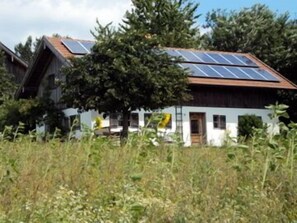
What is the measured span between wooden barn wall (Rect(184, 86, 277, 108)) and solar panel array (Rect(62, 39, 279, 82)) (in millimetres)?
907

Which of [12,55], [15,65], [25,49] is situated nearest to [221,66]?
[12,55]

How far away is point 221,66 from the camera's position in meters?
33.8

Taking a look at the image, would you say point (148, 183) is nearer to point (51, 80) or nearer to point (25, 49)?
point (51, 80)

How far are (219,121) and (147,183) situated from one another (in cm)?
2923

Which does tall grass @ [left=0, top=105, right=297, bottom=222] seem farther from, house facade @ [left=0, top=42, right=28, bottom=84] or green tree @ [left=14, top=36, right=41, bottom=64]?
green tree @ [left=14, top=36, right=41, bottom=64]

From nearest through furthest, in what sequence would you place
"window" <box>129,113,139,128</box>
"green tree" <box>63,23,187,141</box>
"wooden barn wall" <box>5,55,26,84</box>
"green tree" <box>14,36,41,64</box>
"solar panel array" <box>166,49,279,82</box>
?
"green tree" <box>63,23,187,141</box>, "window" <box>129,113,139,128</box>, "solar panel array" <box>166,49,279,82</box>, "wooden barn wall" <box>5,55,26,84</box>, "green tree" <box>14,36,41,64</box>

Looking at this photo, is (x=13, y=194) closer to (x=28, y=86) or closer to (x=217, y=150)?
(x=217, y=150)

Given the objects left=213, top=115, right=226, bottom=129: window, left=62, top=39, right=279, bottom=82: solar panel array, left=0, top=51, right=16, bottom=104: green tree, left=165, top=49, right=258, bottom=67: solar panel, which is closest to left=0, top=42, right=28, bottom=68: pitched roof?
left=0, top=51, right=16, bottom=104: green tree

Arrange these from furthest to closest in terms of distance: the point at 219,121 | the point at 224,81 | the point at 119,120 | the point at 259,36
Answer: the point at 259,36
the point at 219,121
the point at 224,81
the point at 119,120

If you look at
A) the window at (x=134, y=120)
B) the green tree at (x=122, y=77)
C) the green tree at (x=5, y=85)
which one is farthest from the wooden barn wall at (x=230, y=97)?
the green tree at (x=5, y=85)

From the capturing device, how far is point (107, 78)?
83.9 feet

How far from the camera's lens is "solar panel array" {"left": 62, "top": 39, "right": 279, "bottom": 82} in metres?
32.0

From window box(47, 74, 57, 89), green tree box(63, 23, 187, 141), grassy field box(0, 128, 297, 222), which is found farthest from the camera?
window box(47, 74, 57, 89)

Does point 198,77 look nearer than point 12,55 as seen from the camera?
Yes
